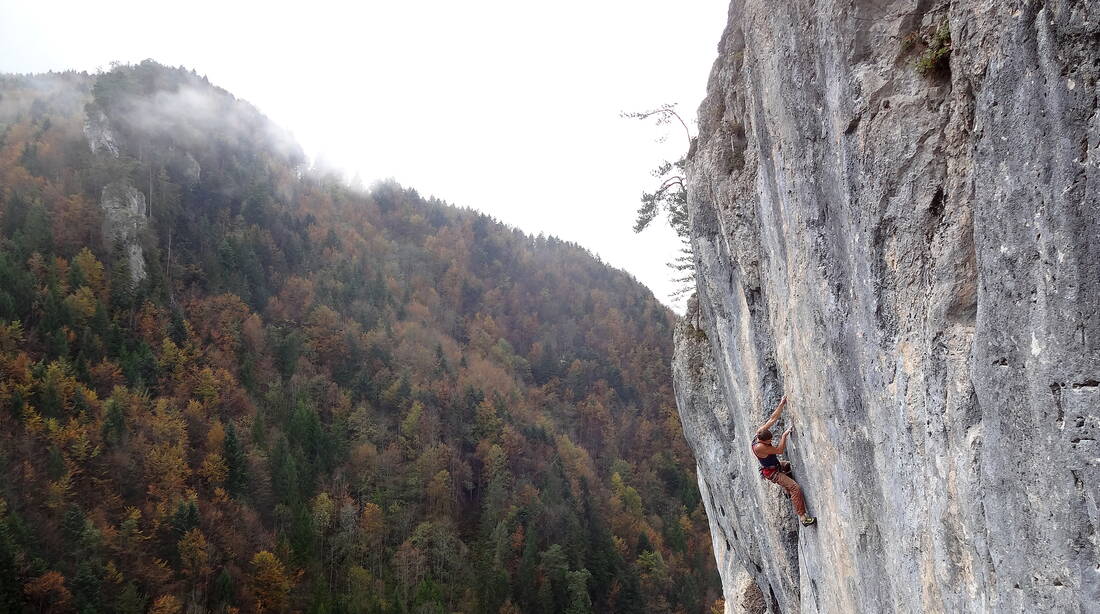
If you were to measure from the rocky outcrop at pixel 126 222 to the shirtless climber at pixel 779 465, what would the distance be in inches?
2570

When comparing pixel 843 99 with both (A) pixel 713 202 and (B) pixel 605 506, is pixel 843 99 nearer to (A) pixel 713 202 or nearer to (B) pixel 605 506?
(A) pixel 713 202

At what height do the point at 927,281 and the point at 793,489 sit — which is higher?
the point at 927,281

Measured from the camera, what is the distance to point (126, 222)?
62.6 m

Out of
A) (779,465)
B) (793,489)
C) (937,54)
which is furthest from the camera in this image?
(779,465)

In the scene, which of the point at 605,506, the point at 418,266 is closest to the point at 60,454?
the point at 605,506

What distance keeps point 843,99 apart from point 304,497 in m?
52.5

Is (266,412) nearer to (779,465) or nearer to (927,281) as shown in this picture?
(779,465)

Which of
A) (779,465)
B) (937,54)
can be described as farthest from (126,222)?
(937,54)

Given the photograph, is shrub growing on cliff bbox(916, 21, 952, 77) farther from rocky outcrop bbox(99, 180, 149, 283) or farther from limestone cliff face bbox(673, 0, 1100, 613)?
rocky outcrop bbox(99, 180, 149, 283)

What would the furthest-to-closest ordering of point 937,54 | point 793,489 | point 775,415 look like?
point 793,489 → point 775,415 → point 937,54

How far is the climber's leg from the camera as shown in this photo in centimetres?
776

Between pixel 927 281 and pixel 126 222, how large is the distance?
236ft

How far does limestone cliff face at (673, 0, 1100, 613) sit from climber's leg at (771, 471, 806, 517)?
0.55 ft

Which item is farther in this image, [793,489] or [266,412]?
[266,412]
